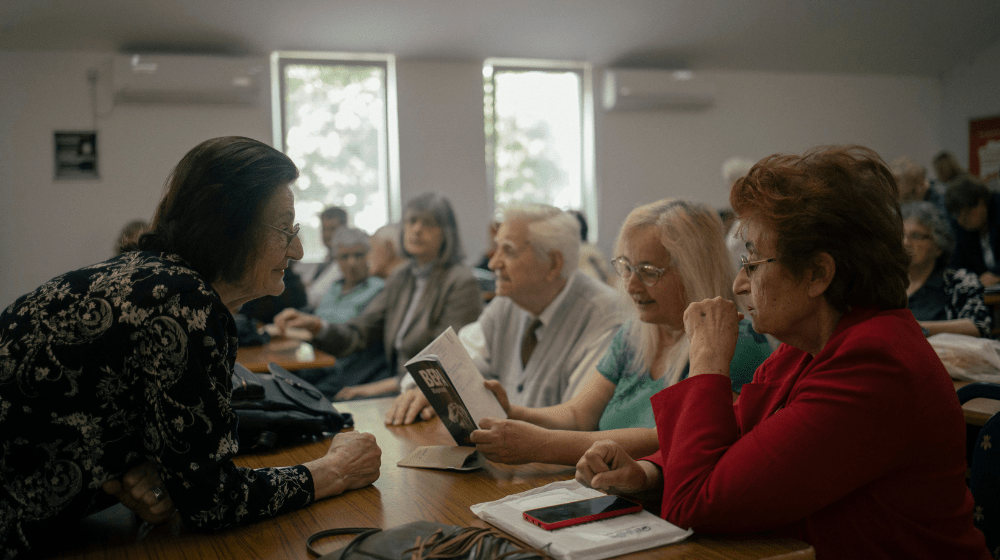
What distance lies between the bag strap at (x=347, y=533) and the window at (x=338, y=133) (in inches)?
228

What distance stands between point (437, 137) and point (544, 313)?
188 inches

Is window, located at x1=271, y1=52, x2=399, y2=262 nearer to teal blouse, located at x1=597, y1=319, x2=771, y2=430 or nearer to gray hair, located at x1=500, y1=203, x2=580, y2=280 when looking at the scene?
gray hair, located at x1=500, y1=203, x2=580, y2=280

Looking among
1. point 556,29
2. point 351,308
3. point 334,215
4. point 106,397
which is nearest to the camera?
point 106,397

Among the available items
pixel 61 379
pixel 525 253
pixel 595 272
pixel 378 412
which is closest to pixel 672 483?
pixel 61 379

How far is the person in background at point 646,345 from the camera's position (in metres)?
1.65

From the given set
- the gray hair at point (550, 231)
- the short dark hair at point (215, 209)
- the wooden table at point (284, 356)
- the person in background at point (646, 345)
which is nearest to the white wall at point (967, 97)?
the gray hair at point (550, 231)

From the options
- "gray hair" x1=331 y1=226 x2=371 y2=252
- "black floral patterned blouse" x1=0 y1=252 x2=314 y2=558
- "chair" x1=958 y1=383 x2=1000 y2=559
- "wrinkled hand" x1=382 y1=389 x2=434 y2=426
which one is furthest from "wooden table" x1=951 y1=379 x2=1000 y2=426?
"gray hair" x1=331 y1=226 x2=371 y2=252

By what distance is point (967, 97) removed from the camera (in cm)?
848

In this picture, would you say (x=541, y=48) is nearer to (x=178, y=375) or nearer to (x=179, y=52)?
(x=179, y=52)

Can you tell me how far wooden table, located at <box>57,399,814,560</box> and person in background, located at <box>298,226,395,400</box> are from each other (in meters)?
2.31

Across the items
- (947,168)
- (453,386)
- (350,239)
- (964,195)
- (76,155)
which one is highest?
(76,155)

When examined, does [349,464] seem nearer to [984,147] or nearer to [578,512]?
[578,512]

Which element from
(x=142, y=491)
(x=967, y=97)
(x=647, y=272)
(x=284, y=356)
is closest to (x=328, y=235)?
(x=284, y=356)

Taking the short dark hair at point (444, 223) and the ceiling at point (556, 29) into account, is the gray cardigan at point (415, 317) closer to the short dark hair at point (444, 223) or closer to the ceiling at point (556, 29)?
the short dark hair at point (444, 223)
